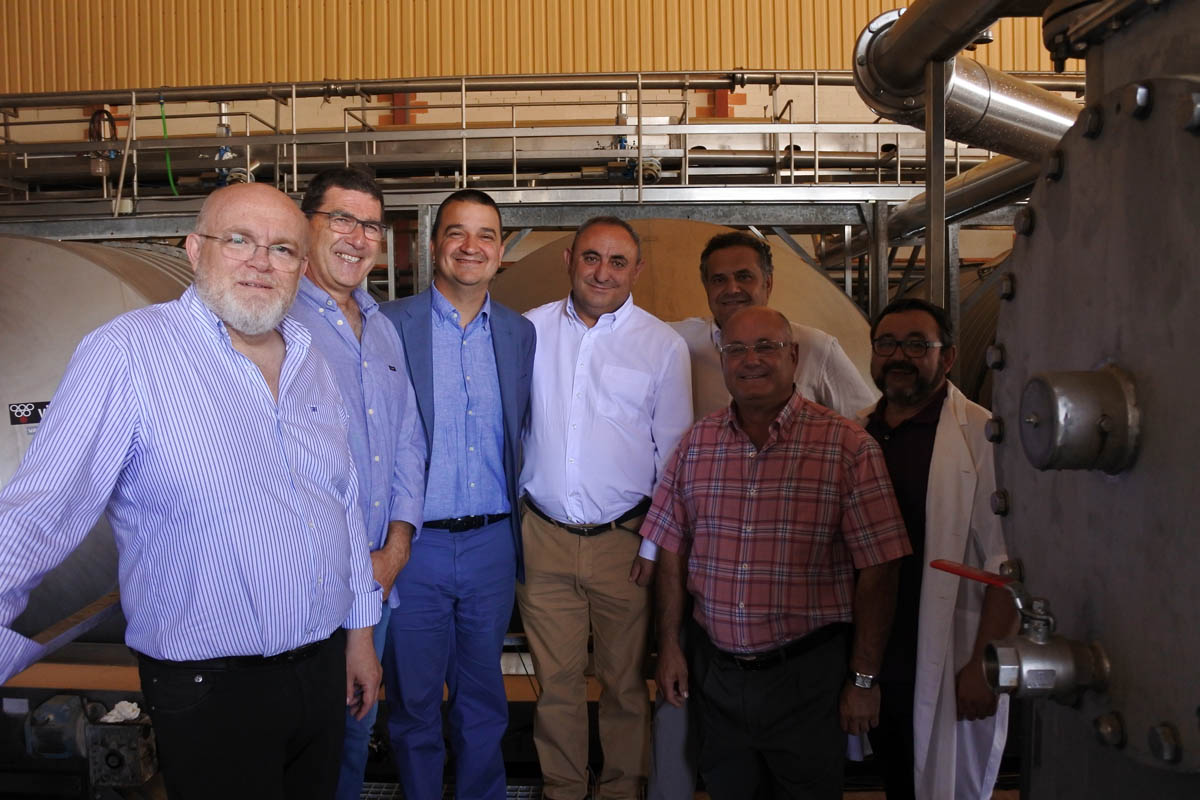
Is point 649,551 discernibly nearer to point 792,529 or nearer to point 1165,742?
point 792,529

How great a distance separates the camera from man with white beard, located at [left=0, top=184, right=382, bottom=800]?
5.95 ft

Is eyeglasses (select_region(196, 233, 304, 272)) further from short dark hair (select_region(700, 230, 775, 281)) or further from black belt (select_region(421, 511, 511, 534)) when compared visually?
short dark hair (select_region(700, 230, 775, 281))

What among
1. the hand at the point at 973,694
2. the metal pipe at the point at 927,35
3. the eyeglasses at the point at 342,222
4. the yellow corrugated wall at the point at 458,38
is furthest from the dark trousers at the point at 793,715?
the yellow corrugated wall at the point at 458,38

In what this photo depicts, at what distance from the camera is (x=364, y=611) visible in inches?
92.9

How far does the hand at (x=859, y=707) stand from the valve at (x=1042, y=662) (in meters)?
1.51

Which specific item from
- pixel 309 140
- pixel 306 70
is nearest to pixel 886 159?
pixel 309 140

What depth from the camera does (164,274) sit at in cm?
504

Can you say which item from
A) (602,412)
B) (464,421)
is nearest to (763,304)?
(602,412)

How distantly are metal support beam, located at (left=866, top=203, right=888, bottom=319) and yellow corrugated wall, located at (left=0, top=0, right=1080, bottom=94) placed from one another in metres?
5.65

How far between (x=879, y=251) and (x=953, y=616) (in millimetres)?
3840

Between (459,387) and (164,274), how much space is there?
2.77m

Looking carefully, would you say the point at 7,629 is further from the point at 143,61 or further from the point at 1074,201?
the point at 143,61

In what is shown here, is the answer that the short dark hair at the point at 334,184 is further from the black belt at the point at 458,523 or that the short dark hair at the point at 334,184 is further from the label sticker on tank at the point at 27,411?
the label sticker on tank at the point at 27,411

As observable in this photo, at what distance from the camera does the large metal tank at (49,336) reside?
4.00 meters
